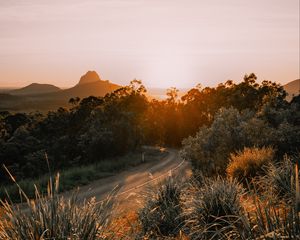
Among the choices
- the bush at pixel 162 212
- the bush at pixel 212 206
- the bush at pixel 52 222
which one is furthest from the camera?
the bush at pixel 162 212

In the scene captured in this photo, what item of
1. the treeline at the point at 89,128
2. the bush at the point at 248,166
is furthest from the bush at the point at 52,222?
the treeline at the point at 89,128

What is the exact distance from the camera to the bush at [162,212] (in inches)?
428

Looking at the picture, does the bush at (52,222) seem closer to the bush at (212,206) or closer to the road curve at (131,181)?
the bush at (212,206)

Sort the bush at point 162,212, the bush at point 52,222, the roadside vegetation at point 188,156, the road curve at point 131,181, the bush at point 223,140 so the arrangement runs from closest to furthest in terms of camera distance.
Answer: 1. the bush at point 52,222
2. the roadside vegetation at point 188,156
3. the bush at point 162,212
4. the bush at point 223,140
5. the road curve at point 131,181

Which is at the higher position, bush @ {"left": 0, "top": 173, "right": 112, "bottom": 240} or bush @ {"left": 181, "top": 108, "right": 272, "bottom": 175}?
bush @ {"left": 0, "top": 173, "right": 112, "bottom": 240}

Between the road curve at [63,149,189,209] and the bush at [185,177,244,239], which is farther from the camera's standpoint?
the road curve at [63,149,189,209]

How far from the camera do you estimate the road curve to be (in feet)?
86.4

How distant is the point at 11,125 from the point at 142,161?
2216 cm

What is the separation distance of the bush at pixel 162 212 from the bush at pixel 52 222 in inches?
193

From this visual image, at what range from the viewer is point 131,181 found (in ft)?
107

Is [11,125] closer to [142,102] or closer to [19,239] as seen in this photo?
[142,102]

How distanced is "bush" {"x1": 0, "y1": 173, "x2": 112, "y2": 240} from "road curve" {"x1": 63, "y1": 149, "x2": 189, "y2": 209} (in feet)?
54.0

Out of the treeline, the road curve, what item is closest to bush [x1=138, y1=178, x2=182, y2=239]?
the road curve

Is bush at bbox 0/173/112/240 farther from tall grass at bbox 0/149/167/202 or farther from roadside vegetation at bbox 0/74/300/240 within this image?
tall grass at bbox 0/149/167/202
